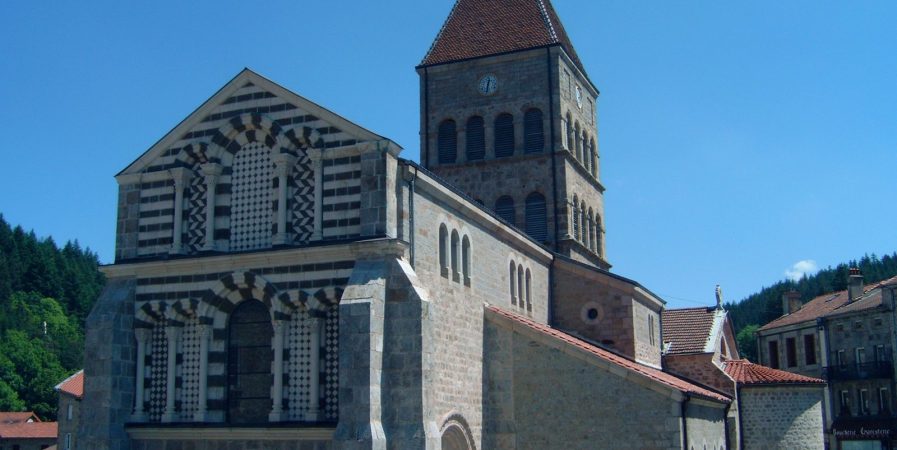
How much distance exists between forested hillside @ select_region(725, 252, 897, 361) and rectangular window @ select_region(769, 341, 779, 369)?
20157mm

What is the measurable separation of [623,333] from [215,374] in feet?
46.7

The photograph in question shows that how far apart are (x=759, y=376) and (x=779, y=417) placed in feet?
5.05

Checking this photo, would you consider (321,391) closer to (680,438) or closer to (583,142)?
(680,438)

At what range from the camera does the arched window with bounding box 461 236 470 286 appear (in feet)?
81.9

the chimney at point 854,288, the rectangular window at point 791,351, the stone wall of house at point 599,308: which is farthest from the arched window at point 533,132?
the rectangular window at point 791,351

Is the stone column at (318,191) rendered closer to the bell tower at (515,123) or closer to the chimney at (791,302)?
the bell tower at (515,123)

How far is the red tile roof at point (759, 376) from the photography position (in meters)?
32.7

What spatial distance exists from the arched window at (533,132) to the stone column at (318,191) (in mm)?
16318

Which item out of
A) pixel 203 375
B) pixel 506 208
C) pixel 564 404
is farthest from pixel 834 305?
pixel 203 375

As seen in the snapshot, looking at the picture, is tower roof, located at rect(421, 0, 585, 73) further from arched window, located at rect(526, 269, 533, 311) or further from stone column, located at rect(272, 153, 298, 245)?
stone column, located at rect(272, 153, 298, 245)

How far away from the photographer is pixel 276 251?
2159 cm

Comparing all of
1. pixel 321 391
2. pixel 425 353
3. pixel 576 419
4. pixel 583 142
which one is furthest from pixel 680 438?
pixel 583 142

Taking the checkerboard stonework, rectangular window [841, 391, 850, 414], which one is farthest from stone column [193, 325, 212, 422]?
rectangular window [841, 391, 850, 414]

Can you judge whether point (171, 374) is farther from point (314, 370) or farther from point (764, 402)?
point (764, 402)
